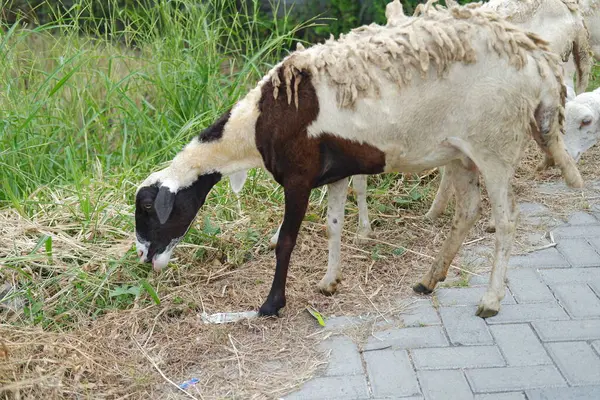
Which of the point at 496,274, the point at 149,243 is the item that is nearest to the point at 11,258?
the point at 149,243

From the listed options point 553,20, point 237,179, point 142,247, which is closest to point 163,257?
point 142,247

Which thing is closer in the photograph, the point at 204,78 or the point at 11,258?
the point at 11,258

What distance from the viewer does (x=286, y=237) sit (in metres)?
4.21

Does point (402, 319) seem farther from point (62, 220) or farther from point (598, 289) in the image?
point (62, 220)

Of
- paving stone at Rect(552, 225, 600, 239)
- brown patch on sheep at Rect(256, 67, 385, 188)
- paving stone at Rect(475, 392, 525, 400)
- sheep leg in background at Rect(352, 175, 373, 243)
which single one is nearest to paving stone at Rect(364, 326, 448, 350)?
paving stone at Rect(475, 392, 525, 400)

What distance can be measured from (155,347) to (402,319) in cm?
133

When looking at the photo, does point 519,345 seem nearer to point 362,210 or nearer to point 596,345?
point 596,345

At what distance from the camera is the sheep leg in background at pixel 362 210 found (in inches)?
203

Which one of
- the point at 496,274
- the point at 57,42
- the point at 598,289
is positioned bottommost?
the point at 598,289

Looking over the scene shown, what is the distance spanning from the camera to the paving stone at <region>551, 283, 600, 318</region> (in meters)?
4.24

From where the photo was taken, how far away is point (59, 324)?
170 inches

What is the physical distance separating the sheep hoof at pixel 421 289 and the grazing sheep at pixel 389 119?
15.3 inches

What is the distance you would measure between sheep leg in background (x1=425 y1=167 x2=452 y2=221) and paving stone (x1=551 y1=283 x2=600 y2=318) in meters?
1.10

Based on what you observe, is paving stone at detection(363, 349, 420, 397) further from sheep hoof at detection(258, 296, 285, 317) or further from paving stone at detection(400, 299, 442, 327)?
sheep hoof at detection(258, 296, 285, 317)
